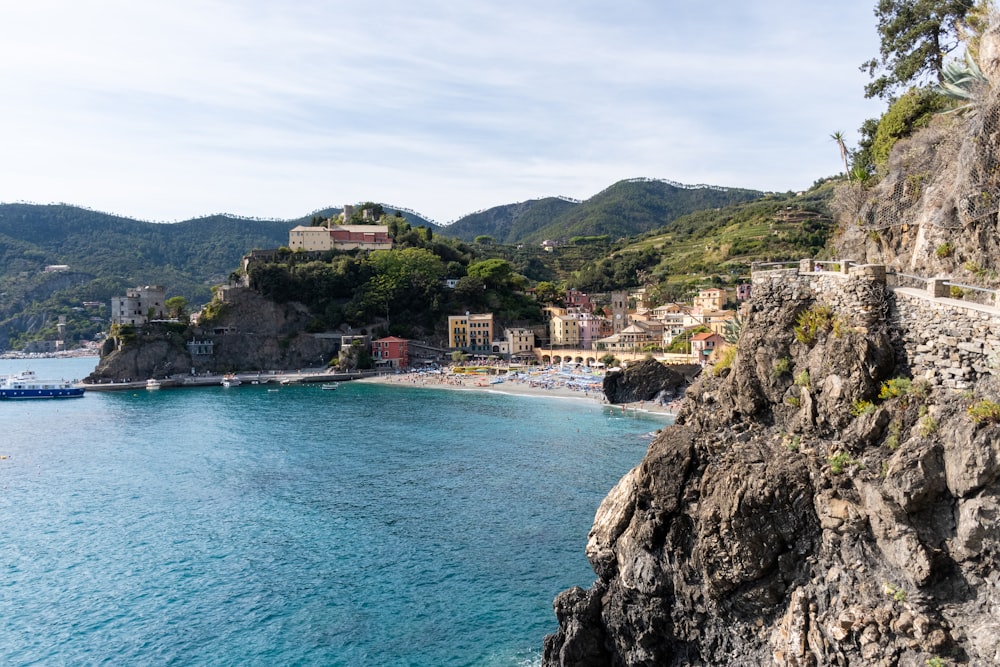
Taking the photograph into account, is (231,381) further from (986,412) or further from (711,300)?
(986,412)

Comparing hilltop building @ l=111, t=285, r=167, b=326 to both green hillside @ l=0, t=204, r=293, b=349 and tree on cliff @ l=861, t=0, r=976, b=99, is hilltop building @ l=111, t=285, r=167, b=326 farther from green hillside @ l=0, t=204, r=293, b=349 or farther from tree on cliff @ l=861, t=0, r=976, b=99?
tree on cliff @ l=861, t=0, r=976, b=99

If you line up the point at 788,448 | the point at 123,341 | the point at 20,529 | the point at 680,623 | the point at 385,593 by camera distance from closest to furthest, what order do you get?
1. the point at 788,448
2. the point at 680,623
3. the point at 385,593
4. the point at 20,529
5. the point at 123,341

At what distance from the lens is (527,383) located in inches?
2660

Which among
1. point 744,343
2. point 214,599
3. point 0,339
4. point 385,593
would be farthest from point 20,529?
point 0,339

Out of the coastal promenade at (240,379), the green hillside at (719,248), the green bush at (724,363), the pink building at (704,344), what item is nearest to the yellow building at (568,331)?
the green hillside at (719,248)

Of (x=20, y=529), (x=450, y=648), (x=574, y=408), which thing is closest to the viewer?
(x=450, y=648)

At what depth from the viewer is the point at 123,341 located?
260 feet

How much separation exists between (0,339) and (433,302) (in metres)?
115

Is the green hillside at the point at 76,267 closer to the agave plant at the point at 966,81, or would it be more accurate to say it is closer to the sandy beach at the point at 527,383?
the sandy beach at the point at 527,383

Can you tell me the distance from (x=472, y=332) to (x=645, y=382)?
3686 centimetres

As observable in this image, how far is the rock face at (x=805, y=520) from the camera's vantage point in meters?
7.66

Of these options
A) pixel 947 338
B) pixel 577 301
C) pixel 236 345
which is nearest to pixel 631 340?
pixel 577 301

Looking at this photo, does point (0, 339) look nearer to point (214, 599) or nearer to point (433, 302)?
point (433, 302)

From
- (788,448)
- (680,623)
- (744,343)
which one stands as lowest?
(680,623)
